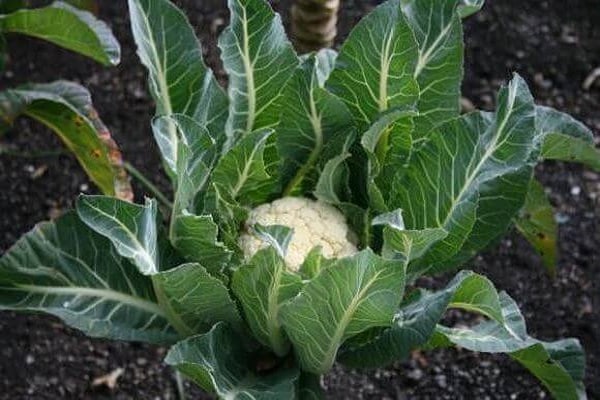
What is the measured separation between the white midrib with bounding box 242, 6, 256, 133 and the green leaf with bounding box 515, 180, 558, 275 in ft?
1.53

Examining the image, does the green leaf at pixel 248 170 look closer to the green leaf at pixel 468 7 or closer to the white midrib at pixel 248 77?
the white midrib at pixel 248 77

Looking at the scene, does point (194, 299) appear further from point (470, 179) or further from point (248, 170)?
point (470, 179)

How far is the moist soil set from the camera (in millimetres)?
1914

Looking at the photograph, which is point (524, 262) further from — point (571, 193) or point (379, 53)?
point (379, 53)

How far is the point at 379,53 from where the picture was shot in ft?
4.44

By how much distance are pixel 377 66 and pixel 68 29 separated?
0.54 m

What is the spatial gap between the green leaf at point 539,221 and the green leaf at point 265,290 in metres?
Answer: 0.52

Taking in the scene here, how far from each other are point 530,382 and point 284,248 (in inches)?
34.5

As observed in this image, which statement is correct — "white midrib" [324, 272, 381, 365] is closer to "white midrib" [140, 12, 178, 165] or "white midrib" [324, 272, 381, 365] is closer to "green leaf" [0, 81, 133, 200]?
"white midrib" [140, 12, 178, 165]

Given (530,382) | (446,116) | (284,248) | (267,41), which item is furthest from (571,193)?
(284,248)

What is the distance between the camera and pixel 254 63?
1.41m

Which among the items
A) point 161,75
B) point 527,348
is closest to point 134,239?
point 161,75

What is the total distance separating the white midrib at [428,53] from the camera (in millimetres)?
1402

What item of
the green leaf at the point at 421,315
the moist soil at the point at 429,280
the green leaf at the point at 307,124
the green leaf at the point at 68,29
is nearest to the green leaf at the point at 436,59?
the green leaf at the point at 307,124
